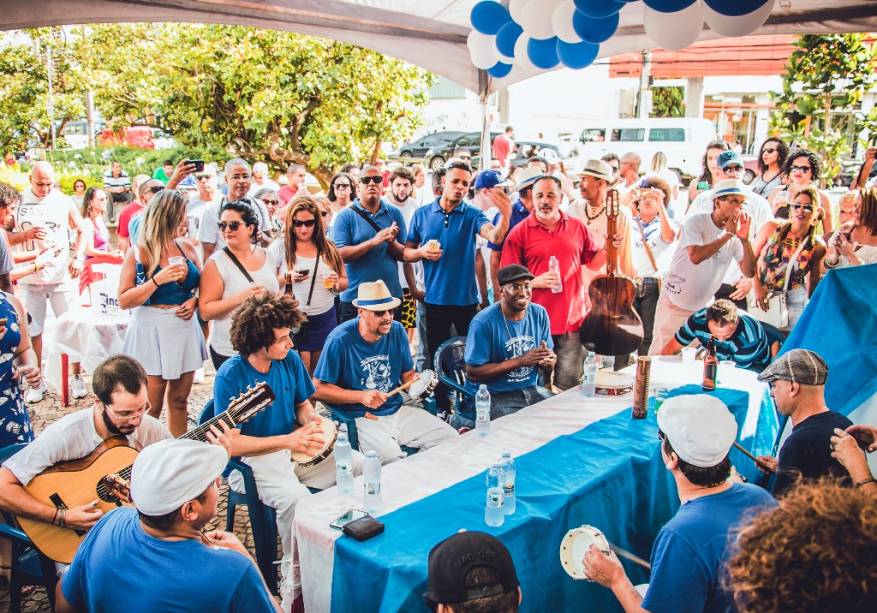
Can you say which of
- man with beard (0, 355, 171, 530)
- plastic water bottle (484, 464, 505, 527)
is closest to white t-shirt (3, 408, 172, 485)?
man with beard (0, 355, 171, 530)

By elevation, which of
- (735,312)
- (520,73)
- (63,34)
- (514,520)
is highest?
(63,34)

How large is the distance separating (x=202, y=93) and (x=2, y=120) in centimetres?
1024

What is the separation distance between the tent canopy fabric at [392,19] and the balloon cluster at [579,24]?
0.44 meters

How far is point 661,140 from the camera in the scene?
19.0 m

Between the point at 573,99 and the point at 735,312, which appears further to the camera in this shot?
the point at 573,99

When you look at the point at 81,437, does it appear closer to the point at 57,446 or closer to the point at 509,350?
the point at 57,446

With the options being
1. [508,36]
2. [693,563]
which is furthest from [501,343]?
[508,36]

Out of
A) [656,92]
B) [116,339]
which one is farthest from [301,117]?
[656,92]

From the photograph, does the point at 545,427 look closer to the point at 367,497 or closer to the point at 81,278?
the point at 367,497

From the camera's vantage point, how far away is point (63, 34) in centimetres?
1689

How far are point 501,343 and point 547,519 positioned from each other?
1.60 m

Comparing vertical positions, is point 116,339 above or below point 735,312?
below

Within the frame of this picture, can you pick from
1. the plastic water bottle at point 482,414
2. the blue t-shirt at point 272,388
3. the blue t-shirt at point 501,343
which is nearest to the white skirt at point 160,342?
the blue t-shirt at point 272,388

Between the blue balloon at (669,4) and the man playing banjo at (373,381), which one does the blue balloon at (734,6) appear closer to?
the blue balloon at (669,4)
